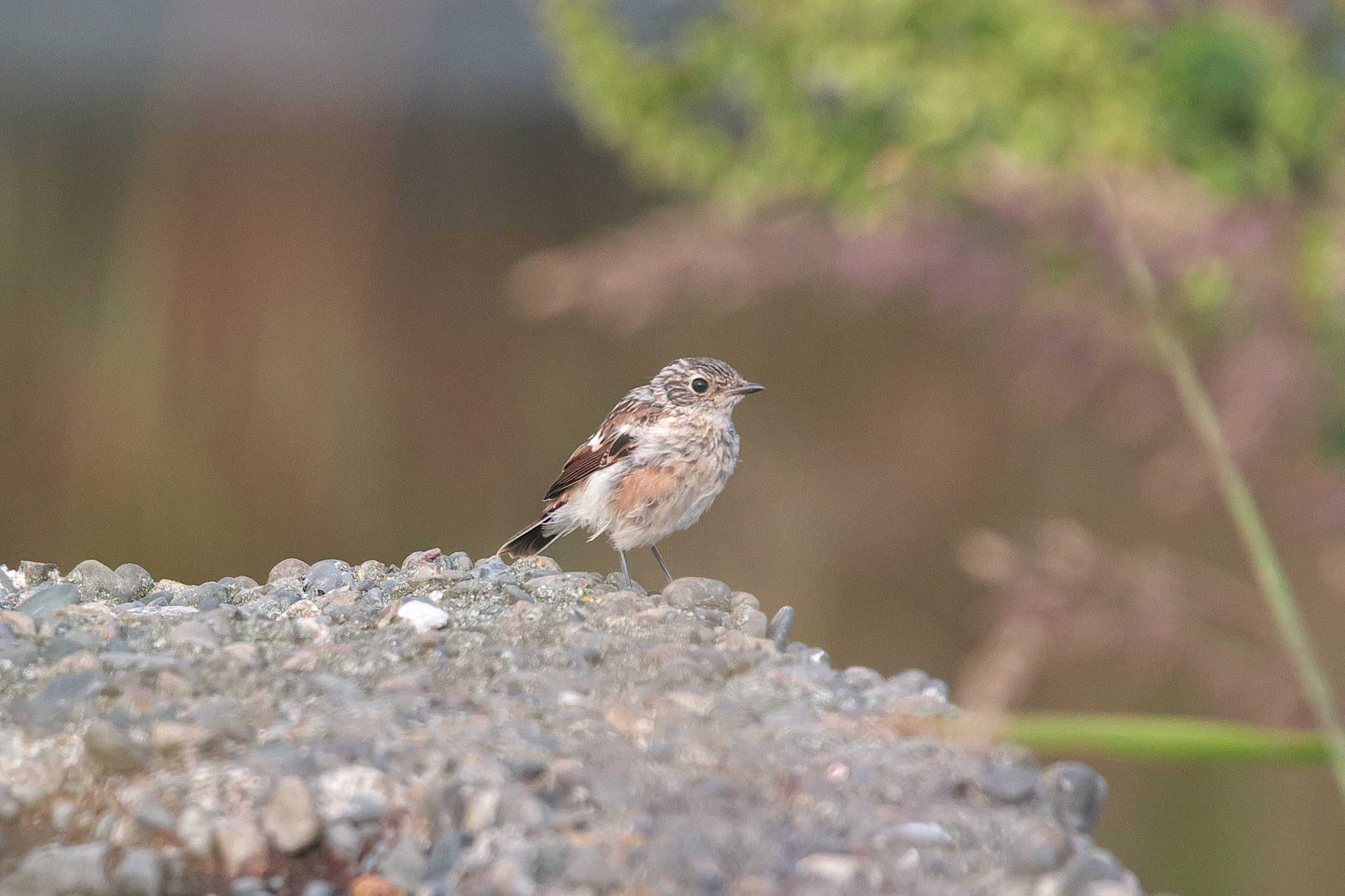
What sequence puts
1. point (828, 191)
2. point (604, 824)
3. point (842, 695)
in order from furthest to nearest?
point (828, 191) → point (842, 695) → point (604, 824)

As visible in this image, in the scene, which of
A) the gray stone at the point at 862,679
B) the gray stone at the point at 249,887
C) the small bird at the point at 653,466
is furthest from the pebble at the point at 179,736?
the small bird at the point at 653,466

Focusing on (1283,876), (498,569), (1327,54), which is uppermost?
(1327,54)

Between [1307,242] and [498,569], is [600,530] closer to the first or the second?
[498,569]

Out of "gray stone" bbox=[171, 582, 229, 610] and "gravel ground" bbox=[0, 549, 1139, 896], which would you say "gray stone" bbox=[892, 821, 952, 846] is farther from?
"gray stone" bbox=[171, 582, 229, 610]

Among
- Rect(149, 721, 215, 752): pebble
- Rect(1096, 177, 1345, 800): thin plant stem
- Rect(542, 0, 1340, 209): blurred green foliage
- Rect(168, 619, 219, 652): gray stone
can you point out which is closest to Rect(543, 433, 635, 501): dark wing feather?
Rect(542, 0, 1340, 209): blurred green foliage

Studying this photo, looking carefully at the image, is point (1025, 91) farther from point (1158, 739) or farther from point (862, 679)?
point (1158, 739)

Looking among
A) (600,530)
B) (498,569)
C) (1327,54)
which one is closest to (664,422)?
(600,530)
